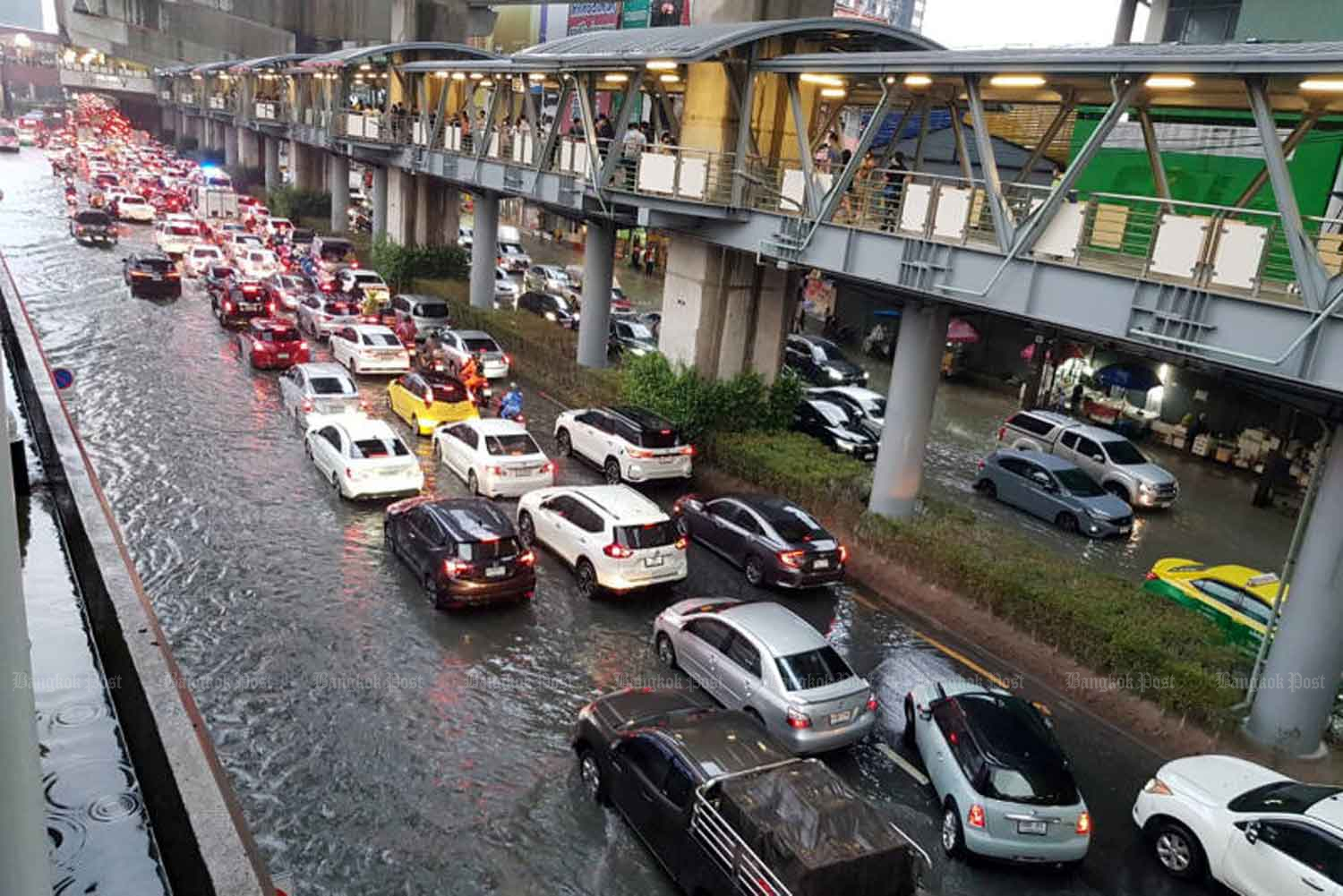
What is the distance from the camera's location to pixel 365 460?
62.8 feet

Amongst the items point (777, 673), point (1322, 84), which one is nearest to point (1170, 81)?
point (1322, 84)

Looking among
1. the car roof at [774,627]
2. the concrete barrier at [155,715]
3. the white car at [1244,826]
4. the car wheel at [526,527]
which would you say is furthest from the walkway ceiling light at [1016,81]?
the concrete barrier at [155,715]

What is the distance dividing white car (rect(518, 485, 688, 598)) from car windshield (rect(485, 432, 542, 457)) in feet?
9.79

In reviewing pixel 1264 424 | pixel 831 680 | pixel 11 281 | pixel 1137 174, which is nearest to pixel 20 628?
pixel 831 680

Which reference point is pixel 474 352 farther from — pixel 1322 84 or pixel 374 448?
pixel 1322 84

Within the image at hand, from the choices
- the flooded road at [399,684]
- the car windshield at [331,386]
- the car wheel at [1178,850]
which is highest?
the car windshield at [331,386]

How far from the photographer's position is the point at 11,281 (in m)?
35.7

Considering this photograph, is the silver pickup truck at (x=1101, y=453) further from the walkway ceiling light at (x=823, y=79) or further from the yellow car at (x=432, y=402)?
the yellow car at (x=432, y=402)

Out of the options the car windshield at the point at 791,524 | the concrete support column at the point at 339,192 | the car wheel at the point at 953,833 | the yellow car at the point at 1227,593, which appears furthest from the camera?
the concrete support column at the point at 339,192

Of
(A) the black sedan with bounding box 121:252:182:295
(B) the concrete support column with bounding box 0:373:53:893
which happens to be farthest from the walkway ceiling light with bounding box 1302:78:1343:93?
(A) the black sedan with bounding box 121:252:182:295

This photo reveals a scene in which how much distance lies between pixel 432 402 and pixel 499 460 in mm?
4942

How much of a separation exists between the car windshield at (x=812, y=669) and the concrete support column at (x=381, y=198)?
131 ft

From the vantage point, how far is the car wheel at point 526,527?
18.4m

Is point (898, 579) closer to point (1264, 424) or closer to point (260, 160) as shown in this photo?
point (1264, 424)
